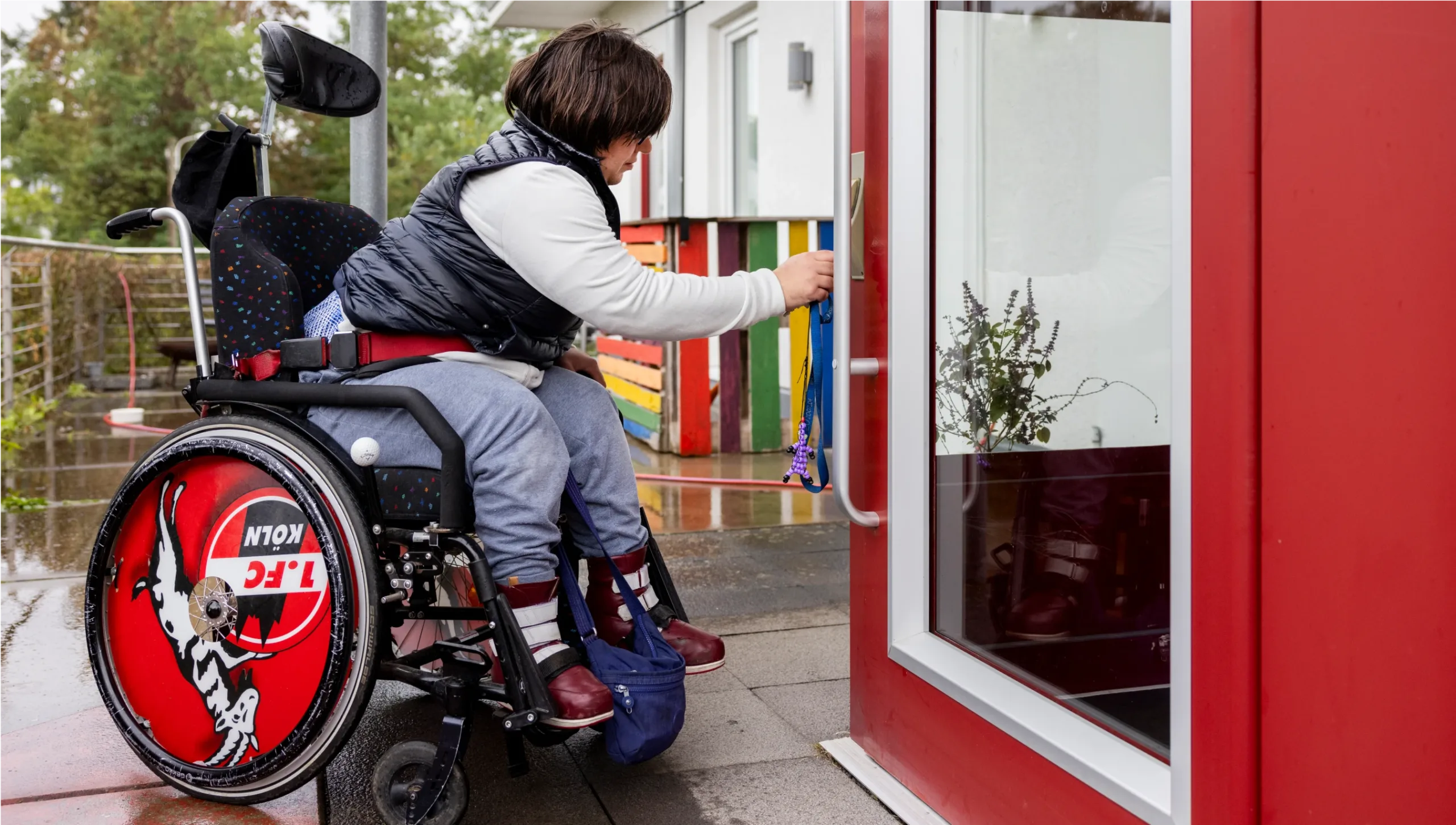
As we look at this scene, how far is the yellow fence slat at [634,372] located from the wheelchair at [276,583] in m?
3.51

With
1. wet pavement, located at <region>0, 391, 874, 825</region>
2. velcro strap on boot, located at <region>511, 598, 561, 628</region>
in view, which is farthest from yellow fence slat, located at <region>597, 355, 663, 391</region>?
velcro strap on boot, located at <region>511, 598, 561, 628</region>

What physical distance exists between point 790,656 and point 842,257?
126 cm

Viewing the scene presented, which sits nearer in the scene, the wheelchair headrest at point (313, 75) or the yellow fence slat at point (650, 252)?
the wheelchair headrest at point (313, 75)

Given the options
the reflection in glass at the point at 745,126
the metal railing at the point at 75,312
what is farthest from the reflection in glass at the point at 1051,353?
the reflection in glass at the point at 745,126

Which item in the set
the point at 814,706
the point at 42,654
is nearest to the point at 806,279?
the point at 814,706

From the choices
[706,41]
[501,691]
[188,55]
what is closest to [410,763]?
[501,691]

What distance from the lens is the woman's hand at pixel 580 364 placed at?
254 cm

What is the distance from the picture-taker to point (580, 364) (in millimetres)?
2568

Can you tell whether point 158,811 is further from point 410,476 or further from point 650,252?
point 650,252

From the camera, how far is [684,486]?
17.3 ft

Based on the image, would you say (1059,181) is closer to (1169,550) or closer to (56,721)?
(1169,550)

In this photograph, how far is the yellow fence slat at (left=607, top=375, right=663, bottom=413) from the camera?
613 cm

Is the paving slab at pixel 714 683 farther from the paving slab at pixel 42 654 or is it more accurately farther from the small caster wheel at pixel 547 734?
the paving slab at pixel 42 654

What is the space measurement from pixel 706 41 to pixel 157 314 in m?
5.65
